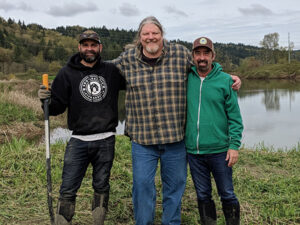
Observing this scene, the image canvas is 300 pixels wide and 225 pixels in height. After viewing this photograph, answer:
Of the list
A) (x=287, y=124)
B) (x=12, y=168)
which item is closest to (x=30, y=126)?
(x=12, y=168)

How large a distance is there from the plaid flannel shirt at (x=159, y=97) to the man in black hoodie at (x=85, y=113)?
0.96ft

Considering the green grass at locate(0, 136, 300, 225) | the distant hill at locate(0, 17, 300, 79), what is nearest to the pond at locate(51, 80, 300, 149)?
the green grass at locate(0, 136, 300, 225)

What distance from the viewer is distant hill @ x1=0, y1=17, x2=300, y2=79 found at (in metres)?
62.3

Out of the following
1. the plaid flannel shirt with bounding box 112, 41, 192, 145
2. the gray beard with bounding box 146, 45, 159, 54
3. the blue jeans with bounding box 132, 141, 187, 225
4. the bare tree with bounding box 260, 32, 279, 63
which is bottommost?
the blue jeans with bounding box 132, 141, 187, 225

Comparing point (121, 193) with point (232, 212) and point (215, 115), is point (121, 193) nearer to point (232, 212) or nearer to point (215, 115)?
point (232, 212)

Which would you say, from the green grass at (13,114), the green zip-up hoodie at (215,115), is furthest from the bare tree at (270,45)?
the green zip-up hoodie at (215,115)

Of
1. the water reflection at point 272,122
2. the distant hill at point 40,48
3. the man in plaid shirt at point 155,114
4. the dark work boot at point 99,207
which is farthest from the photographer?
the distant hill at point 40,48

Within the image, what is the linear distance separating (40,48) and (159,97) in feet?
314

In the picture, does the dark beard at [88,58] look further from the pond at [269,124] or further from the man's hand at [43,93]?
the pond at [269,124]

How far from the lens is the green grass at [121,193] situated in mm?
3678

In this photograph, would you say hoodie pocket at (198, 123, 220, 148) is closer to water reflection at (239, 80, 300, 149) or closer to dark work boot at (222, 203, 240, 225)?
dark work boot at (222, 203, 240, 225)

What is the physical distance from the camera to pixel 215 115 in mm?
2949

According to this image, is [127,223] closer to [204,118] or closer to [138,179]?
[138,179]

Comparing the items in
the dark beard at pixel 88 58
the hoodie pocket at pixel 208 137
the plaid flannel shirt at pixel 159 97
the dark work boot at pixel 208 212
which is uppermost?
the dark beard at pixel 88 58
